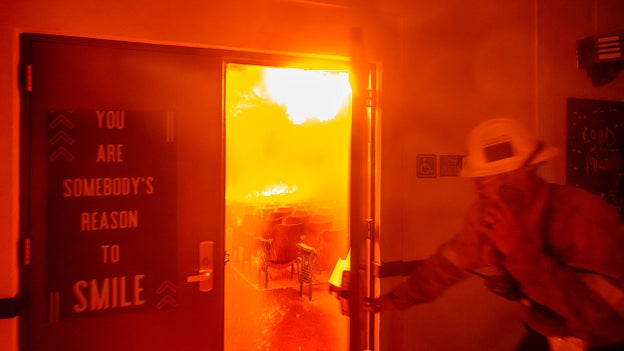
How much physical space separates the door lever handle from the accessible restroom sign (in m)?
0.15

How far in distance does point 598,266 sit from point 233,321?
3.68 meters

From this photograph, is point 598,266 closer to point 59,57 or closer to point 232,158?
point 59,57

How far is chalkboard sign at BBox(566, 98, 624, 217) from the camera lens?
3.63 m

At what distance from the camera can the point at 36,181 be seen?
2246 millimetres

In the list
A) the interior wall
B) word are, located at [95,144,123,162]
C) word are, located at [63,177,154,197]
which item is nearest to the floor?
the interior wall

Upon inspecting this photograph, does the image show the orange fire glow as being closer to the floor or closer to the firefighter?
the floor

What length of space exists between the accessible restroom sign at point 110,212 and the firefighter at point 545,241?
1767mm

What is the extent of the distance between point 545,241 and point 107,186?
2.29 m

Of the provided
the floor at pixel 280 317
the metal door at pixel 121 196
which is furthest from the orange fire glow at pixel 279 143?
the metal door at pixel 121 196

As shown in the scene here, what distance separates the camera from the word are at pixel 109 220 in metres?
2.33

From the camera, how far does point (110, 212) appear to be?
2.38 metres

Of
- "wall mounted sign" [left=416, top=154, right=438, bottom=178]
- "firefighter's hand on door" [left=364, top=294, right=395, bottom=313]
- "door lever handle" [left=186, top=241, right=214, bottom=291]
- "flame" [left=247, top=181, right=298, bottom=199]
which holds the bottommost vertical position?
"firefighter's hand on door" [left=364, top=294, right=395, bottom=313]

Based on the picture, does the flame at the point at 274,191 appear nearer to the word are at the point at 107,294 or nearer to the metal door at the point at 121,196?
the metal door at the point at 121,196

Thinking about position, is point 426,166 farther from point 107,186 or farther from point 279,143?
point 279,143
